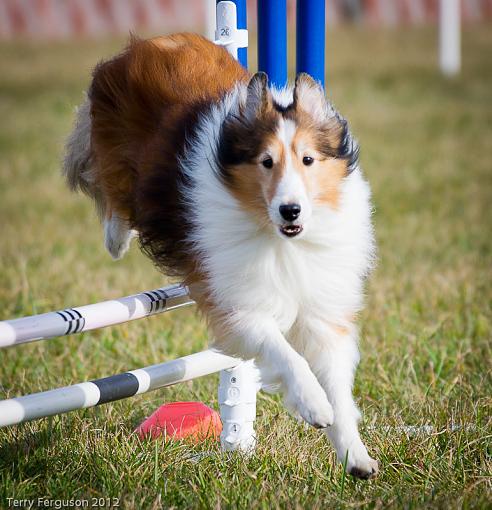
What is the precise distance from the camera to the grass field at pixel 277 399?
3562 millimetres

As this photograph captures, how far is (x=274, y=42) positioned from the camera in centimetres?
416

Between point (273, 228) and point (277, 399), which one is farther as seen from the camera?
point (277, 399)

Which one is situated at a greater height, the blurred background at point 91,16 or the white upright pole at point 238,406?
the white upright pole at point 238,406

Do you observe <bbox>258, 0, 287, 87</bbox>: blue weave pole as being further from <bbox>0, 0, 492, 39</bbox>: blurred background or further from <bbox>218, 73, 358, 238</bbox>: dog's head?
<bbox>0, 0, 492, 39</bbox>: blurred background

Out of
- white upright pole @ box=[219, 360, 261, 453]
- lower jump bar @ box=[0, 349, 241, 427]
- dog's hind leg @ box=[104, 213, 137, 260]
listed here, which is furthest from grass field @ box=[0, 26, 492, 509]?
dog's hind leg @ box=[104, 213, 137, 260]

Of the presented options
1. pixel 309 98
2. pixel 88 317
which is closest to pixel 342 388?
pixel 88 317

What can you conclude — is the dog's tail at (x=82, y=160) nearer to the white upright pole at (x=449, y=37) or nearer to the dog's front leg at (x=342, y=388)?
the dog's front leg at (x=342, y=388)

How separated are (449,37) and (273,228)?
13.4 meters

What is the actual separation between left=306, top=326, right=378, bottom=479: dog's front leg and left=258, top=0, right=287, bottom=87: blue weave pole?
117 centimetres

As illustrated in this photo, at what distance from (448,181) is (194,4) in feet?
42.2

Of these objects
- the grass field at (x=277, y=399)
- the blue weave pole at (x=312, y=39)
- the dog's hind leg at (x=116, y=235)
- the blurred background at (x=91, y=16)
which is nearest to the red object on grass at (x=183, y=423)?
the grass field at (x=277, y=399)

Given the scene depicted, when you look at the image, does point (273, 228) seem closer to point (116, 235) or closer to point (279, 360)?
point (279, 360)

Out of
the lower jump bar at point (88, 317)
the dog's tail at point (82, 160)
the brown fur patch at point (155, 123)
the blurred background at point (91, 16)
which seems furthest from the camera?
the blurred background at point (91, 16)

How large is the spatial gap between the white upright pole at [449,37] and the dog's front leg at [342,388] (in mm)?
12636
